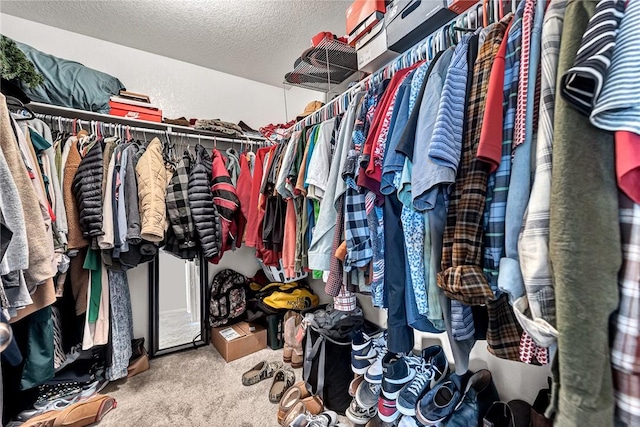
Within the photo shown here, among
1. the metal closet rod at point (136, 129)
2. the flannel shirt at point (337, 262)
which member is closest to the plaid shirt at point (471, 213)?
the flannel shirt at point (337, 262)

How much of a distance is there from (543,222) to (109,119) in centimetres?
227

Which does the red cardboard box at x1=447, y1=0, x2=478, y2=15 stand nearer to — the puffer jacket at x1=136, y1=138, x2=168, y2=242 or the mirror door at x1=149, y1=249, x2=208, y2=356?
the puffer jacket at x1=136, y1=138, x2=168, y2=242

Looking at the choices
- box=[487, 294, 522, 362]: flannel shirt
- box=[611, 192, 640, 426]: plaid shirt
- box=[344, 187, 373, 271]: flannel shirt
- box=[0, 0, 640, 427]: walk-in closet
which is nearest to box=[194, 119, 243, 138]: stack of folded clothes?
box=[0, 0, 640, 427]: walk-in closet

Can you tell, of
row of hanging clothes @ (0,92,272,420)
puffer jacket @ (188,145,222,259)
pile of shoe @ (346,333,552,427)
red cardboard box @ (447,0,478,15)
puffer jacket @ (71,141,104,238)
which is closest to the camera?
red cardboard box @ (447,0,478,15)

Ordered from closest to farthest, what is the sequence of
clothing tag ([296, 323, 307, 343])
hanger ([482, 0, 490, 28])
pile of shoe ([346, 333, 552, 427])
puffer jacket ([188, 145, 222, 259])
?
hanger ([482, 0, 490, 28])
pile of shoe ([346, 333, 552, 427])
puffer jacket ([188, 145, 222, 259])
clothing tag ([296, 323, 307, 343])

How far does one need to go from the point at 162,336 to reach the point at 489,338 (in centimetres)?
226

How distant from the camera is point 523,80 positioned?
1.64 feet

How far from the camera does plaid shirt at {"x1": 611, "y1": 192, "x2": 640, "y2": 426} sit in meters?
0.33

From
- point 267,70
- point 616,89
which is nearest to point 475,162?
point 616,89

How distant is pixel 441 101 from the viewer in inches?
22.5

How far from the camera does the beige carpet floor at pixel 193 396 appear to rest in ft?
4.35

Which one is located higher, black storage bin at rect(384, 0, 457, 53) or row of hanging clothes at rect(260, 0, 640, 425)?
black storage bin at rect(384, 0, 457, 53)

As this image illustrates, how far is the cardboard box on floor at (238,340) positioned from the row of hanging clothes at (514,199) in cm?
129

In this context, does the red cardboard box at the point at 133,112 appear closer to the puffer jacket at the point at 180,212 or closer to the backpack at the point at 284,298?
the puffer jacket at the point at 180,212
